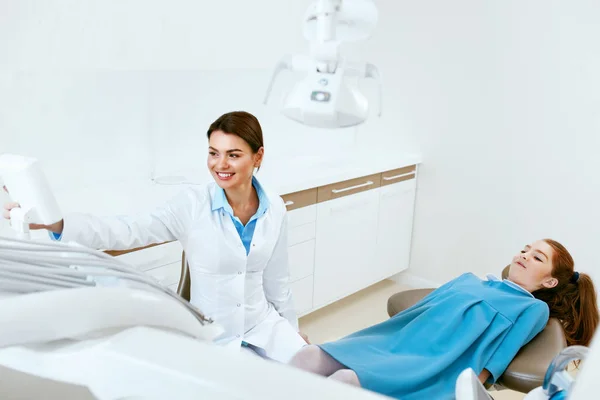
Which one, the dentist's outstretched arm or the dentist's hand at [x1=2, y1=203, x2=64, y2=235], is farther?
the dentist's outstretched arm

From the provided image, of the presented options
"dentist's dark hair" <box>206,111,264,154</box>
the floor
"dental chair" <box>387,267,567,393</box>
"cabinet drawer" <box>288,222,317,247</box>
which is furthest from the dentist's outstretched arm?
the floor

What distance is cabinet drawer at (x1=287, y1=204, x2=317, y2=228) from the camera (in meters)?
3.15

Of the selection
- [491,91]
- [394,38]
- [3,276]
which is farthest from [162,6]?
[3,276]

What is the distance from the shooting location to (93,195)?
2637 millimetres

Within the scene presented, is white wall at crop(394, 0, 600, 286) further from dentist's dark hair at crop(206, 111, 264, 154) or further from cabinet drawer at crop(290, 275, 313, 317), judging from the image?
dentist's dark hair at crop(206, 111, 264, 154)

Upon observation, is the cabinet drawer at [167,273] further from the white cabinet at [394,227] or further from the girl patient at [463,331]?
the white cabinet at [394,227]

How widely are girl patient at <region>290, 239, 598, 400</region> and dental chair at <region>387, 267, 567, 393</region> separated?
25mm

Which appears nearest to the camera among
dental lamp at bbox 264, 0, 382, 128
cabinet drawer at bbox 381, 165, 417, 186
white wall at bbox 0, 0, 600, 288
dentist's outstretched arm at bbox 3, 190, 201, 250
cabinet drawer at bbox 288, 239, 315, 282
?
dental lamp at bbox 264, 0, 382, 128

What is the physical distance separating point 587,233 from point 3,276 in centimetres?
335

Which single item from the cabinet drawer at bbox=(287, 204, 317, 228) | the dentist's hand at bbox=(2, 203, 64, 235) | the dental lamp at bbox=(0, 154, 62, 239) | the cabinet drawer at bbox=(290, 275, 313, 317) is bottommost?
the cabinet drawer at bbox=(290, 275, 313, 317)

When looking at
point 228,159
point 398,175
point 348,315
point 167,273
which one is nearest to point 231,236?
point 228,159

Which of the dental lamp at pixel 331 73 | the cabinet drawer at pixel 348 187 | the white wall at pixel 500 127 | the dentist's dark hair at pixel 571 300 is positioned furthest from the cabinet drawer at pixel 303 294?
the dental lamp at pixel 331 73

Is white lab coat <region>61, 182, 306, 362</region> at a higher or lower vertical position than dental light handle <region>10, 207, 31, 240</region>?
lower

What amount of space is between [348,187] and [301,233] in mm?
447
